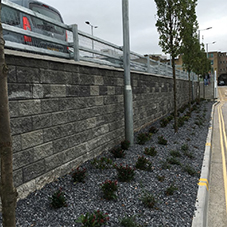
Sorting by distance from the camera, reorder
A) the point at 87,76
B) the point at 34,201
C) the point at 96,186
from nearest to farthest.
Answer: the point at 34,201 → the point at 96,186 → the point at 87,76

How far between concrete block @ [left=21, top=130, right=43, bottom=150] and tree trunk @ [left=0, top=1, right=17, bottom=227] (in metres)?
2.05

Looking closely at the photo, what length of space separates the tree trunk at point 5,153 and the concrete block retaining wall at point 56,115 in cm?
189

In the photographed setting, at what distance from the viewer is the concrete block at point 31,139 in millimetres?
3865

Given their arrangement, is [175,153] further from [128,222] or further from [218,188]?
[128,222]

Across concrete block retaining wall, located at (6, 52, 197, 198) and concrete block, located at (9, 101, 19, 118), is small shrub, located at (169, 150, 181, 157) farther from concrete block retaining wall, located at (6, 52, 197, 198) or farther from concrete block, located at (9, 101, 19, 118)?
concrete block, located at (9, 101, 19, 118)

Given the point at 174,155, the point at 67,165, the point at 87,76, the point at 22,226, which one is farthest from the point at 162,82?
the point at 22,226

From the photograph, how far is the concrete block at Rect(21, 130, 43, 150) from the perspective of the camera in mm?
3865

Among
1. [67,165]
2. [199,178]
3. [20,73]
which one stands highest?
[20,73]

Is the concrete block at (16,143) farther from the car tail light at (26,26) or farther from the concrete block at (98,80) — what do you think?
the concrete block at (98,80)

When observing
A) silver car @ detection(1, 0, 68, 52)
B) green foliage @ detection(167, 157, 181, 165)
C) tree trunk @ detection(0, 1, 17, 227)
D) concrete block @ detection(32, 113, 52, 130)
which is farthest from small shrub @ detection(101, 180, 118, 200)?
silver car @ detection(1, 0, 68, 52)

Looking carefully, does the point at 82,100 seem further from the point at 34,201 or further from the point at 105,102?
the point at 34,201

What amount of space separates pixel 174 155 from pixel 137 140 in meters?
1.65

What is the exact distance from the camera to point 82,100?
5516 mm

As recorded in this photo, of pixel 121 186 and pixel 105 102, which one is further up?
pixel 105 102
